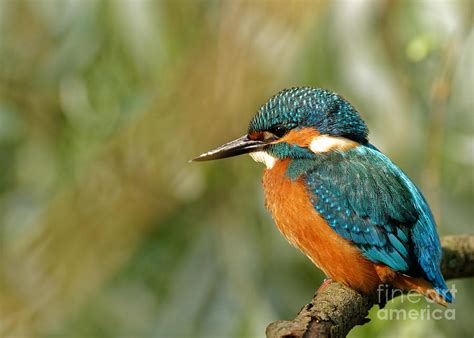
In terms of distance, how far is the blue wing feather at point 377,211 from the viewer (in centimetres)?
252

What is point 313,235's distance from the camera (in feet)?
8.70

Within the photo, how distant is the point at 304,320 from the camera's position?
6.51 ft

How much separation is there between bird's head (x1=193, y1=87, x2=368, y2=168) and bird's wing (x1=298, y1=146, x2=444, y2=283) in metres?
0.07

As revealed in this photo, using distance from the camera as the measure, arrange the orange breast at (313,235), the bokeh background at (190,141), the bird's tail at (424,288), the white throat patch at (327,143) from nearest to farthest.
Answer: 1. the bird's tail at (424,288)
2. the orange breast at (313,235)
3. the white throat patch at (327,143)
4. the bokeh background at (190,141)

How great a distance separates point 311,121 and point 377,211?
0.37 metres

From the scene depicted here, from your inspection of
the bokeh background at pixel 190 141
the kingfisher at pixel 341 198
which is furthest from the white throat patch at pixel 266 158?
the bokeh background at pixel 190 141

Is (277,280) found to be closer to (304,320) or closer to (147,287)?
(147,287)

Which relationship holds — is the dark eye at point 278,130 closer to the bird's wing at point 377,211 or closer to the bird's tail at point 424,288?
the bird's wing at point 377,211

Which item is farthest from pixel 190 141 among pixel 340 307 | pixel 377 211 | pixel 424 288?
pixel 340 307

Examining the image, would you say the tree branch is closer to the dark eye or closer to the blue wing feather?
the blue wing feather

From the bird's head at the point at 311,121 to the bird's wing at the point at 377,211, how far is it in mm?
72

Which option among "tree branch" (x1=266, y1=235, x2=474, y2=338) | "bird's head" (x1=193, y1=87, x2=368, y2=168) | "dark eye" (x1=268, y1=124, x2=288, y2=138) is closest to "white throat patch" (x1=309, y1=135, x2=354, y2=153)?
"bird's head" (x1=193, y1=87, x2=368, y2=168)

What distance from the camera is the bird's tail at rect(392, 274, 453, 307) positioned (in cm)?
244

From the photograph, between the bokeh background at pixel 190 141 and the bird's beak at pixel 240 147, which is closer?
the bird's beak at pixel 240 147
